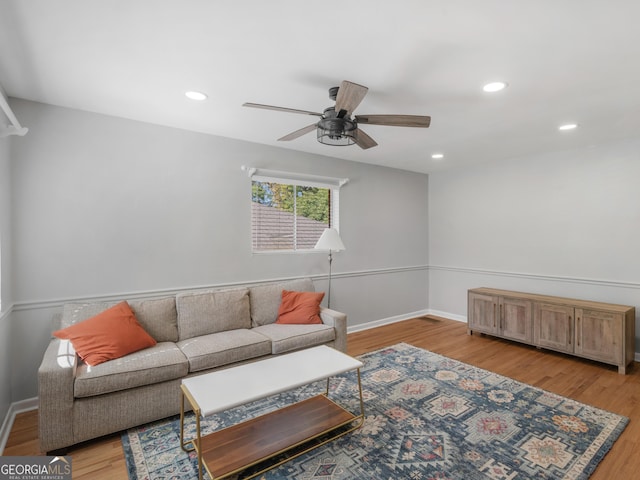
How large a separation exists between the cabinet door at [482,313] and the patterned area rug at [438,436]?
1346mm

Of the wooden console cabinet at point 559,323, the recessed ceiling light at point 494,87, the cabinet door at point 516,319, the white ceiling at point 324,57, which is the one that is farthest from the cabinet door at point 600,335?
the recessed ceiling light at point 494,87

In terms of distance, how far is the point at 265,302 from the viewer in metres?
3.57

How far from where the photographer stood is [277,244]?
4.10m

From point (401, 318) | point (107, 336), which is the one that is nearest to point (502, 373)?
point (401, 318)

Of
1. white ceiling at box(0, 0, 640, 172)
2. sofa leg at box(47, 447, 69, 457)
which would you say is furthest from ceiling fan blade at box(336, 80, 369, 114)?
sofa leg at box(47, 447, 69, 457)

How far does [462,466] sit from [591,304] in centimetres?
287

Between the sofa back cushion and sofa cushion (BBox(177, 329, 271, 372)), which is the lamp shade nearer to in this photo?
sofa cushion (BBox(177, 329, 271, 372))

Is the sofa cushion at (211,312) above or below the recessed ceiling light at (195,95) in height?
below

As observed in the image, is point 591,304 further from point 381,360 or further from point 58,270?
point 58,270

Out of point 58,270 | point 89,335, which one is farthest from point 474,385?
point 58,270

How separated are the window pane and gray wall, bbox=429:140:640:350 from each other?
231 cm

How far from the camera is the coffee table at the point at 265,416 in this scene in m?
1.83

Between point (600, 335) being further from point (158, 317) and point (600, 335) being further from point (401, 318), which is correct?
point (158, 317)

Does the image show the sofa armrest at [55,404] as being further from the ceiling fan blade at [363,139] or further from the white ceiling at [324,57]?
the ceiling fan blade at [363,139]
